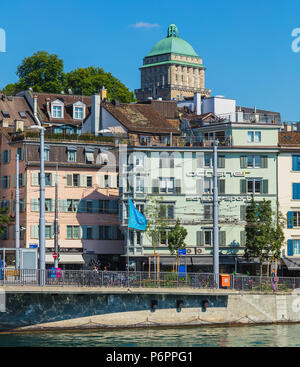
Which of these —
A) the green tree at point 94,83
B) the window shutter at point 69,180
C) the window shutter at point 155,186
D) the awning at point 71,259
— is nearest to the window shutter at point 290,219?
the window shutter at point 155,186

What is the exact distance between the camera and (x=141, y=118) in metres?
98.1

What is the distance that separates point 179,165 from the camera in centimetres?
8725

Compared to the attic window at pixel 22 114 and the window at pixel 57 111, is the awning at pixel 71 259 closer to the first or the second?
the attic window at pixel 22 114

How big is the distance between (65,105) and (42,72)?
1739 cm

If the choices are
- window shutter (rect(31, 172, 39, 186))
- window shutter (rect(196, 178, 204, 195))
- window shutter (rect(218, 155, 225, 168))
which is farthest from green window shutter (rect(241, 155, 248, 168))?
window shutter (rect(31, 172, 39, 186))

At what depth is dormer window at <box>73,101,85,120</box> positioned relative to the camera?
104 metres

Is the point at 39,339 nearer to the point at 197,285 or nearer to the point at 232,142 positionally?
the point at 197,285

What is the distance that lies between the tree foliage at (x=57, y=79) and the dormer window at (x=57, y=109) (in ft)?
50.7

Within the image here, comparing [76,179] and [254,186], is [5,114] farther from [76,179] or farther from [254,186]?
[254,186]

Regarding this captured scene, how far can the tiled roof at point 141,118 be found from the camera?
3728 inches

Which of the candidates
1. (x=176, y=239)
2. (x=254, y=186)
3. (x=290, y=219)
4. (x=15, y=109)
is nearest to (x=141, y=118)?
(x=15, y=109)
